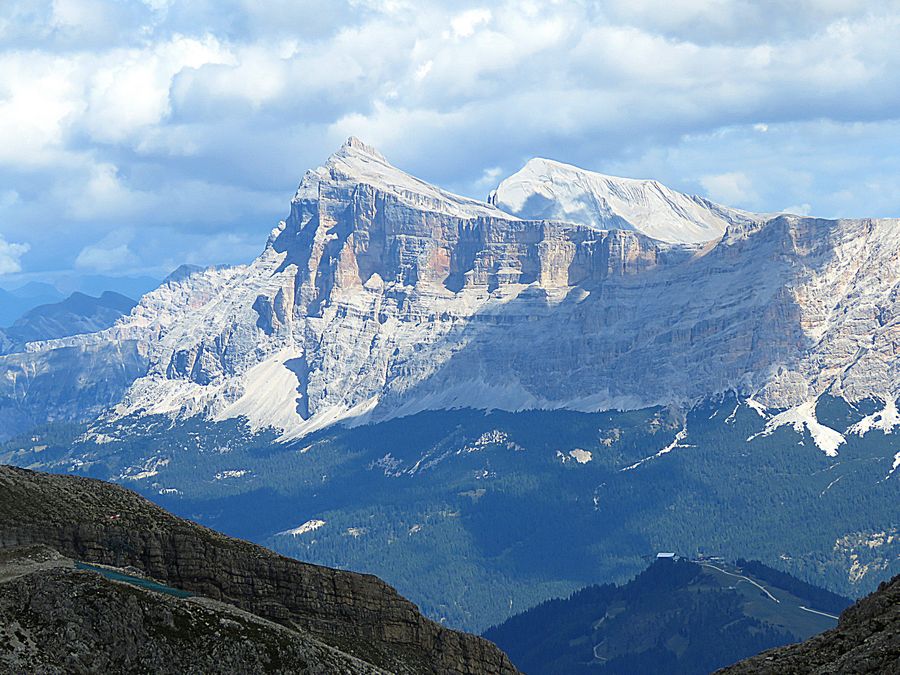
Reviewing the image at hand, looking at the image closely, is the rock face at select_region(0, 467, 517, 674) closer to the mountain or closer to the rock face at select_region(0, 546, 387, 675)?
the rock face at select_region(0, 546, 387, 675)

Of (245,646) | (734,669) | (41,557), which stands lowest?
(734,669)

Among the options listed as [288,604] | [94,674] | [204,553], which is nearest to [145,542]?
[204,553]

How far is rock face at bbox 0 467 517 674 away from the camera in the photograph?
10831 cm

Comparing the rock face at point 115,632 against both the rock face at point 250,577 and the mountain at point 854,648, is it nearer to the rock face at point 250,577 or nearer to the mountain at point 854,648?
the rock face at point 250,577

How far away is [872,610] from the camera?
3440 inches

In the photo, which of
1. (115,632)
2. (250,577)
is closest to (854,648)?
(115,632)

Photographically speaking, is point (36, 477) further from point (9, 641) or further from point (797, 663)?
point (797, 663)

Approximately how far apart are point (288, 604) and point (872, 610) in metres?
40.7

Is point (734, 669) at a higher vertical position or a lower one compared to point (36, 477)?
lower

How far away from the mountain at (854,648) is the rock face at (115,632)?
86.2 ft

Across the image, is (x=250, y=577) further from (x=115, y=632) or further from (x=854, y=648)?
(x=854, y=648)

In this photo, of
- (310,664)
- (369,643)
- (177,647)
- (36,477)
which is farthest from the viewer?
(36,477)

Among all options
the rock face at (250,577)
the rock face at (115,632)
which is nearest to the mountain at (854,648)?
the rock face at (115,632)

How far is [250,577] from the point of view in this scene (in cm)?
11031
